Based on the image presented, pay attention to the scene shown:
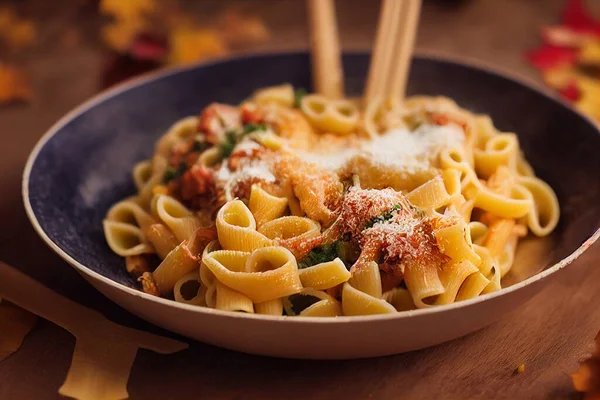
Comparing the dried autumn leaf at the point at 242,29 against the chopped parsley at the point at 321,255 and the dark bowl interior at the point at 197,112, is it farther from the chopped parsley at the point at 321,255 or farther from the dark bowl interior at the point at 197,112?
the chopped parsley at the point at 321,255

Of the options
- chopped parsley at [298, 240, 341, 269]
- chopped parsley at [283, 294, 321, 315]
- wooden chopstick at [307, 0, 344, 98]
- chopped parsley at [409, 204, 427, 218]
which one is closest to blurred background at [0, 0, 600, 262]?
wooden chopstick at [307, 0, 344, 98]

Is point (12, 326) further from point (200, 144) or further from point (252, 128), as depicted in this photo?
point (252, 128)

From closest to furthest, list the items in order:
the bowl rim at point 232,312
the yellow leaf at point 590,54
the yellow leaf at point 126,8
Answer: the bowl rim at point 232,312 < the yellow leaf at point 590,54 < the yellow leaf at point 126,8

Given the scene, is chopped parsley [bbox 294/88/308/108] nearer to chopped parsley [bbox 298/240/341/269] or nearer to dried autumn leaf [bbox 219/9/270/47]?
chopped parsley [bbox 298/240/341/269]

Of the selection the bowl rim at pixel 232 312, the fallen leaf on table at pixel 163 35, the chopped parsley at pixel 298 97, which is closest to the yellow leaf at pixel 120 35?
the fallen leaf on table at pixel 163 35

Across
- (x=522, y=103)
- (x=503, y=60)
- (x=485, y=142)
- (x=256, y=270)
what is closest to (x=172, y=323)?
(x=256, y=270)

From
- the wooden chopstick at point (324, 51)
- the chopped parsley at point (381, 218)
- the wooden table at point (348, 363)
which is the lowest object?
the wooden table at point (348, 363)

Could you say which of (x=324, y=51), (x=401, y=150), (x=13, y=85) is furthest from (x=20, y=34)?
(x=401, y=150)

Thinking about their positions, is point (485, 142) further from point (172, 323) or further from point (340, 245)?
point (172, 323)
